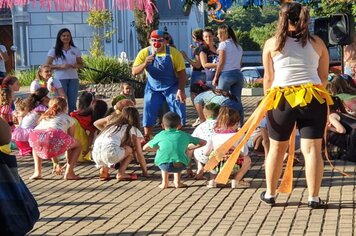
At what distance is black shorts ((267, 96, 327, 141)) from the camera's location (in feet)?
29.3

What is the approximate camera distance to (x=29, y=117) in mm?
12625

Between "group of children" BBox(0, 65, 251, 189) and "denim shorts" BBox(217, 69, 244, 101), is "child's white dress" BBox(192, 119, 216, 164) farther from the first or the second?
"denim shorts" BBox(217, 69, 244, 101)

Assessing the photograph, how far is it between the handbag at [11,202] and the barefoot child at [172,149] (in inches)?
178

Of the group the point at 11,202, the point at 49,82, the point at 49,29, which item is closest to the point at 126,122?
the point at 49,82

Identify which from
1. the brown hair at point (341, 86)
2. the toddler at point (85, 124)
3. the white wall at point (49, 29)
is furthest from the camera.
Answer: the white wall at point (49, 29)

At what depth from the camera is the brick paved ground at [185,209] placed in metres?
8.29

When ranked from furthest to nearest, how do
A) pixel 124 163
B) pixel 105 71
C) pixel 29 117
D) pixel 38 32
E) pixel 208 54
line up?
pixel 38 32
pixel 105 71
pixel 208 54
pixel 29 117
pixel 124 163

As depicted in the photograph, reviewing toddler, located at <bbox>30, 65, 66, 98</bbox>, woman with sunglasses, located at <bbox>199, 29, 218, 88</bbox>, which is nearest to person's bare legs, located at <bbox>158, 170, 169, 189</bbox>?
toddler, located at <bbox>30, 65, 66, 98</bbox>

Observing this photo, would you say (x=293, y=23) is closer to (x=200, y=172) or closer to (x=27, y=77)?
(x=200, y=172)

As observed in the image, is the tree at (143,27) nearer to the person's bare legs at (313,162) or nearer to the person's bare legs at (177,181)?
the person's bare legs at (177,181)

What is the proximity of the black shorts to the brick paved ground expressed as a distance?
0.71 metres

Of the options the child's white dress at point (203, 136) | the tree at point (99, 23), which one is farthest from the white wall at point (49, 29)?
the child's white dress at point (203, 136)

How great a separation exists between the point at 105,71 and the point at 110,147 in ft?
54.8

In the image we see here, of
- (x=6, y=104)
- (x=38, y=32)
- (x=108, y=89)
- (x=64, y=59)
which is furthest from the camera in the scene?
(x=38, y=32)
